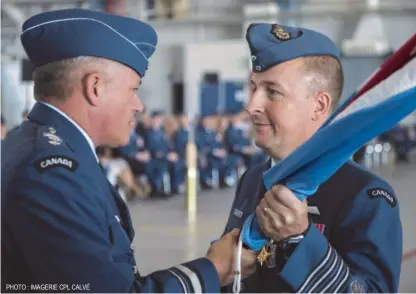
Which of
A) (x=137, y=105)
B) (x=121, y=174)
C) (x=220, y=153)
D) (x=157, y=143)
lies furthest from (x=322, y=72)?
(x=220, y=153)

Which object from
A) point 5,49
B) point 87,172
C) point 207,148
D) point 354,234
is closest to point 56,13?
point 87,172

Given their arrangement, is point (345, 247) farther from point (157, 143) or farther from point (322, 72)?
point (157, 143)

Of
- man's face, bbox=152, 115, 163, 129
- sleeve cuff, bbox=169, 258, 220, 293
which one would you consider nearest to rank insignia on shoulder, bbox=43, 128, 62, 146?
sleeve cuff, bbox=169, 258, 220, 293

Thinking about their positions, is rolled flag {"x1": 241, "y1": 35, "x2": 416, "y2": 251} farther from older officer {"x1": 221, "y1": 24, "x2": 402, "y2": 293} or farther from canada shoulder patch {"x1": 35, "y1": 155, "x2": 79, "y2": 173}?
canada shoulder patch {"x1": 35, "y1": 155, "x2": 79, "y2": 173}

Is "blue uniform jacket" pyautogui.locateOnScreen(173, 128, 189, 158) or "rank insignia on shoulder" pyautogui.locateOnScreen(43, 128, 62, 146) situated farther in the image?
"blue uniform jacket" pyautogui.locateOnScreen(173, 128, 189, 158)

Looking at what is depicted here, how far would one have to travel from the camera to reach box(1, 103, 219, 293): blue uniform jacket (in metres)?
1.05

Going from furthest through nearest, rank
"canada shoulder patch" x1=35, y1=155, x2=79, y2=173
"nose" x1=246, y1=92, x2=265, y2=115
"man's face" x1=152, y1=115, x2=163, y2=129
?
"man's face" x1=152, y1=115, x2=163, y2=129
"nose" x1=246, y1=92, x2=265, y2=115
"canada shoulder patch" x1=35, y1=155, x2=79, y2=173

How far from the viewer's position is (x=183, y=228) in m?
6.47

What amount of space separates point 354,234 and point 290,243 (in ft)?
0.65

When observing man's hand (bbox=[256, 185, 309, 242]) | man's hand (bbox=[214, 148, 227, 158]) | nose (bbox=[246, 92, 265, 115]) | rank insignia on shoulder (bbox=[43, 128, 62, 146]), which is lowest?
man's hand (bbox=[214, 148, 227, 158])

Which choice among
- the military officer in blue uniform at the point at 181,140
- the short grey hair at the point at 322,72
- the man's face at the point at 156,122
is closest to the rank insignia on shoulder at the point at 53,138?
the short grey hair at the point at 322,72

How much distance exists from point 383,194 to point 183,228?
5.26 meters

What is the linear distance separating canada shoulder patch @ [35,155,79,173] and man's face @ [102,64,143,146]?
0.16 metres

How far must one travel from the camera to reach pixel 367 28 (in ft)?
50.8
